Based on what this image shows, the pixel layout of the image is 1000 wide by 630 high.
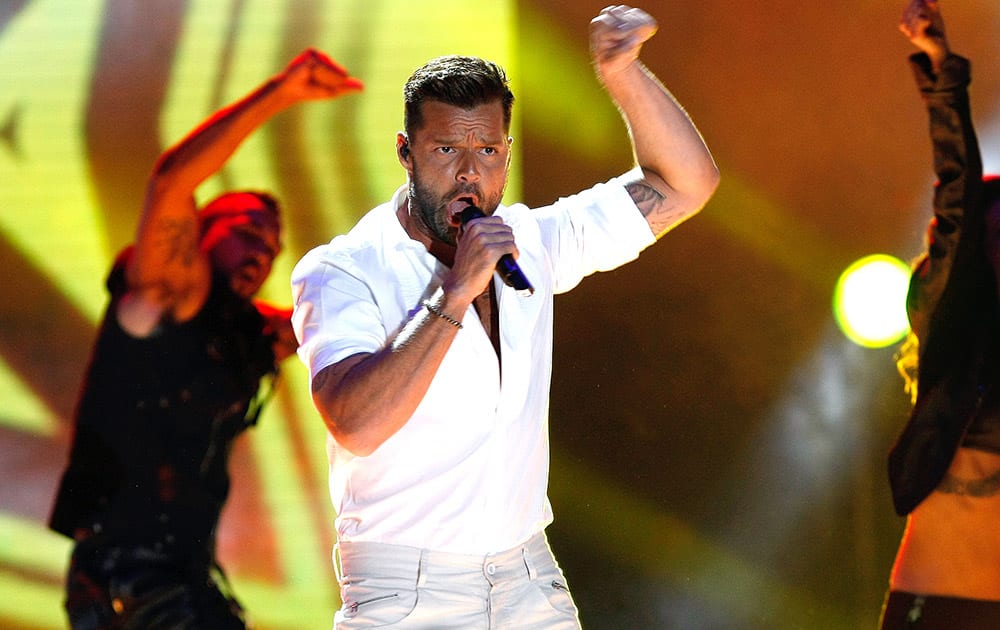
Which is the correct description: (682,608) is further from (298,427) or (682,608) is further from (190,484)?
(190,484)

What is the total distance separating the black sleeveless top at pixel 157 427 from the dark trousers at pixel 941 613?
1.99 m

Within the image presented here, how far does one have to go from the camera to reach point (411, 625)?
6.41ft

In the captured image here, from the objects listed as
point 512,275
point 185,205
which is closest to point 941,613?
point 512,275

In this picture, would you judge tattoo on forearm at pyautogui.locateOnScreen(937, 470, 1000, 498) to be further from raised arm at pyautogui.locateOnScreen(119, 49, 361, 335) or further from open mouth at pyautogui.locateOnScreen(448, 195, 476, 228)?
raised arm at pyautogui.locateOnScreen(119, 49, 361, 335)

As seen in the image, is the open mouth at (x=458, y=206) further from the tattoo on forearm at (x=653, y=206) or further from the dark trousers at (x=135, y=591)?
the dark trousers at (x=135, y=591)

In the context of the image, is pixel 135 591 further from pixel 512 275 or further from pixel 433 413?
A: pixel 512 275

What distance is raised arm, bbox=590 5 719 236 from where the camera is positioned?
7.22 feet

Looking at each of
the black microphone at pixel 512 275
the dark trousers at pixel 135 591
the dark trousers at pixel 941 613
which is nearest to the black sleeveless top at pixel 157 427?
the dark trousers at pixel 135 591

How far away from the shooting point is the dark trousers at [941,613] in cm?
269

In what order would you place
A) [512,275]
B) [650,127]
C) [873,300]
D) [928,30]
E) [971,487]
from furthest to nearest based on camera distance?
[873,300]
[928,30]
[971,487]
[650,127]
[512,275]

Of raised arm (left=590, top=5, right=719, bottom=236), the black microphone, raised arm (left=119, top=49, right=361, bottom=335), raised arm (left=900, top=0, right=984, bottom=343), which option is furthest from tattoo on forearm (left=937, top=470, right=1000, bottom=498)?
raised arm (left=119, top=49, right=361, bottom=335)

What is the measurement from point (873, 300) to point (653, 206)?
5.40 feet

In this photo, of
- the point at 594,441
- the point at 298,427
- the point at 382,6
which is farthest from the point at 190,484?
the point at 382,6

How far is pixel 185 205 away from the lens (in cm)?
354
